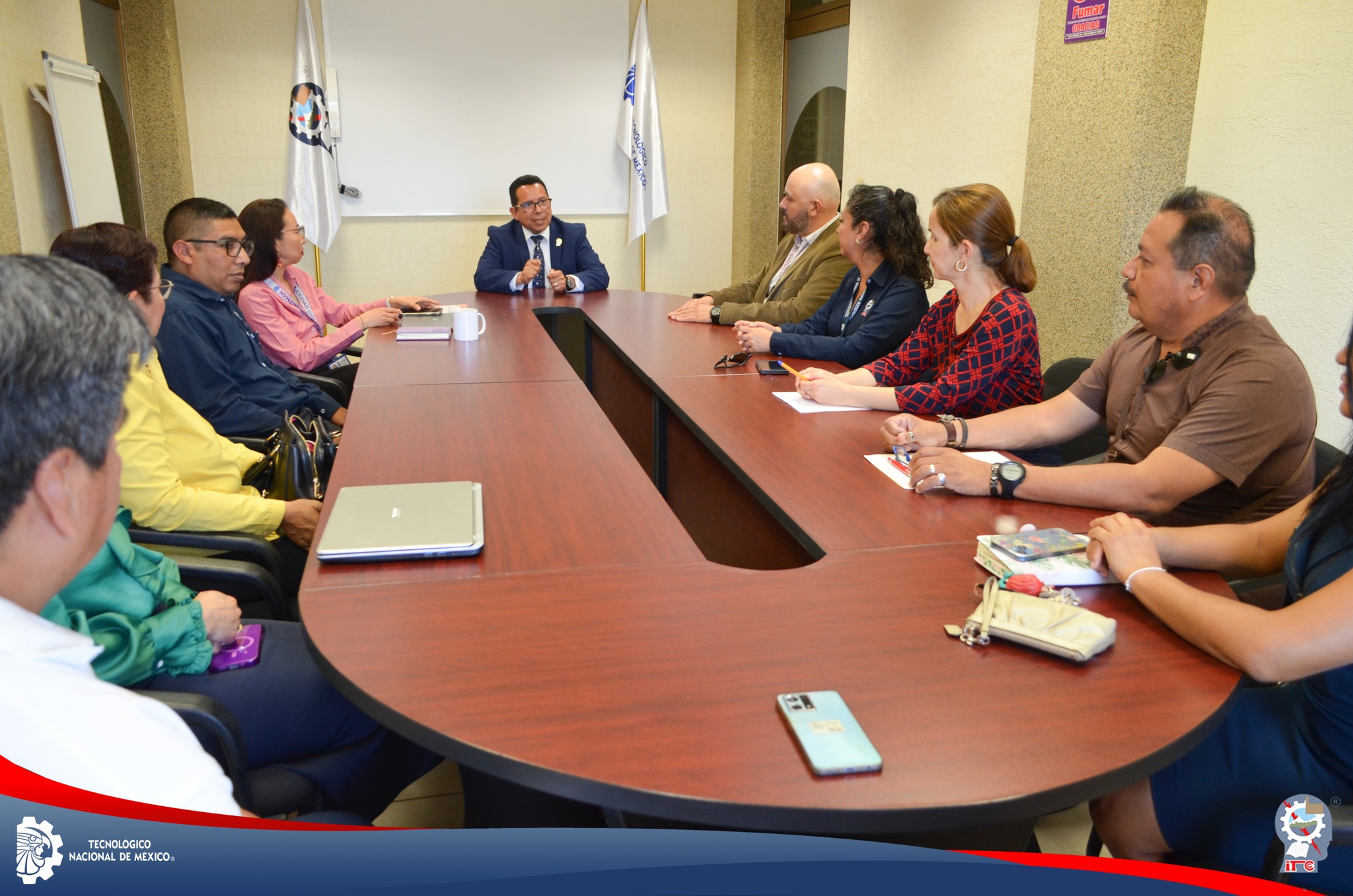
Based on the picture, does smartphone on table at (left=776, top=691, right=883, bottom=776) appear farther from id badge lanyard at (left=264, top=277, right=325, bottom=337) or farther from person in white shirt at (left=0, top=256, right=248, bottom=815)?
id badge lanyard at (left=264, top=277, right=325, bottom=337)

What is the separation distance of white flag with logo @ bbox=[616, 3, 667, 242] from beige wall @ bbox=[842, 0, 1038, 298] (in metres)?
1.54

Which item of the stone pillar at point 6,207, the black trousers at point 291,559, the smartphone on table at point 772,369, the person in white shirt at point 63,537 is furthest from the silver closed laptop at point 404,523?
the stone pillar at point 6,207

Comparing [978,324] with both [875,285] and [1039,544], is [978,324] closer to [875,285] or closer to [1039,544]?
[875,285]

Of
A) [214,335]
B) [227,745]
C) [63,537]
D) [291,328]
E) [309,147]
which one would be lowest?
[227,745]

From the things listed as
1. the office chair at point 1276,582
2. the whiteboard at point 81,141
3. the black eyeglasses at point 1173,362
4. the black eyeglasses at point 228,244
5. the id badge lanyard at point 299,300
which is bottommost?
the office chair at point 1276,582

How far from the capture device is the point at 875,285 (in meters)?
3.13

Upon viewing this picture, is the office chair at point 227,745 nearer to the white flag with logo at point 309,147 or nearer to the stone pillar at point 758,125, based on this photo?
the white flag with logo at point 309,147

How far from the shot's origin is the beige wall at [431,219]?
5.91 metres

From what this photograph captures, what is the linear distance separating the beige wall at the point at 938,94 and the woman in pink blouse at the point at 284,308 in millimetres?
2919

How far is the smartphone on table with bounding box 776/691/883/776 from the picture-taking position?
0.97 m

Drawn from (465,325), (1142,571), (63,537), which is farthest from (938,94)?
(63,537)

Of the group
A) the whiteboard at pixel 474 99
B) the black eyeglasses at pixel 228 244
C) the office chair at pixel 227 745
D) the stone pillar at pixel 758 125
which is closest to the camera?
the office chair at pixel 227 745

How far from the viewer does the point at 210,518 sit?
190cm

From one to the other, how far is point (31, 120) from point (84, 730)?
4055mm
